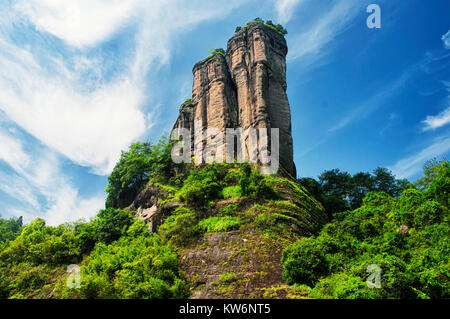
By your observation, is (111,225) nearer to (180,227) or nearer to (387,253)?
(180,227)

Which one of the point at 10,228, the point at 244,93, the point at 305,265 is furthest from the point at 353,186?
the point at 10,228

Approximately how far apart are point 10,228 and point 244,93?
35361mm

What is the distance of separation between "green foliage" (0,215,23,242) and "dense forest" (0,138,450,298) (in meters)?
9.23

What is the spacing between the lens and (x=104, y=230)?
995 inches

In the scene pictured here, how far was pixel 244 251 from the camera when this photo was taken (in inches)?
666

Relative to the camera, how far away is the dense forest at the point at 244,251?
40.8 ft

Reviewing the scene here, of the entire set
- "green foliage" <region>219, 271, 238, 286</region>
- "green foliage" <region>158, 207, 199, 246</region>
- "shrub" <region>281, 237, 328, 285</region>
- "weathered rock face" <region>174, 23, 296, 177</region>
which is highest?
"weathered rock face" <region>174, 23, 296, 177</region>

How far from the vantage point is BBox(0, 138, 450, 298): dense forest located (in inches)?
489

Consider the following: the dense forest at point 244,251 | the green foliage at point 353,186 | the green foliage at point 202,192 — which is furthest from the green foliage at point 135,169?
the green foliage at point 353,186

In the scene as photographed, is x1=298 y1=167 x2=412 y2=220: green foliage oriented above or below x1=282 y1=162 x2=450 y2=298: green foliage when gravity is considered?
above

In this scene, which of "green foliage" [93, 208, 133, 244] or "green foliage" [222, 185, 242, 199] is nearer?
"green foliage" [222, 185, 242, 199]

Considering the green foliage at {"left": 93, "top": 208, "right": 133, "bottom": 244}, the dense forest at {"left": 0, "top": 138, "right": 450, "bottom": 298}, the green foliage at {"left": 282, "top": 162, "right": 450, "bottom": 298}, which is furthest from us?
the green foliage at {"left": 93, "top": 208, "right": 133, "bottom": 244}

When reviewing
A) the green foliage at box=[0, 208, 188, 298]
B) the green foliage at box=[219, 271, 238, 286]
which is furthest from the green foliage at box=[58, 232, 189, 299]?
the green foliage at box=[219, 271, 238, 286]

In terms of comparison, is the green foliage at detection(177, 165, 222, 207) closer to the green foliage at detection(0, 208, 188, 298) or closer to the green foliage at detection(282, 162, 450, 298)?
the green foliage at detection(0, 208, 188, 298)
